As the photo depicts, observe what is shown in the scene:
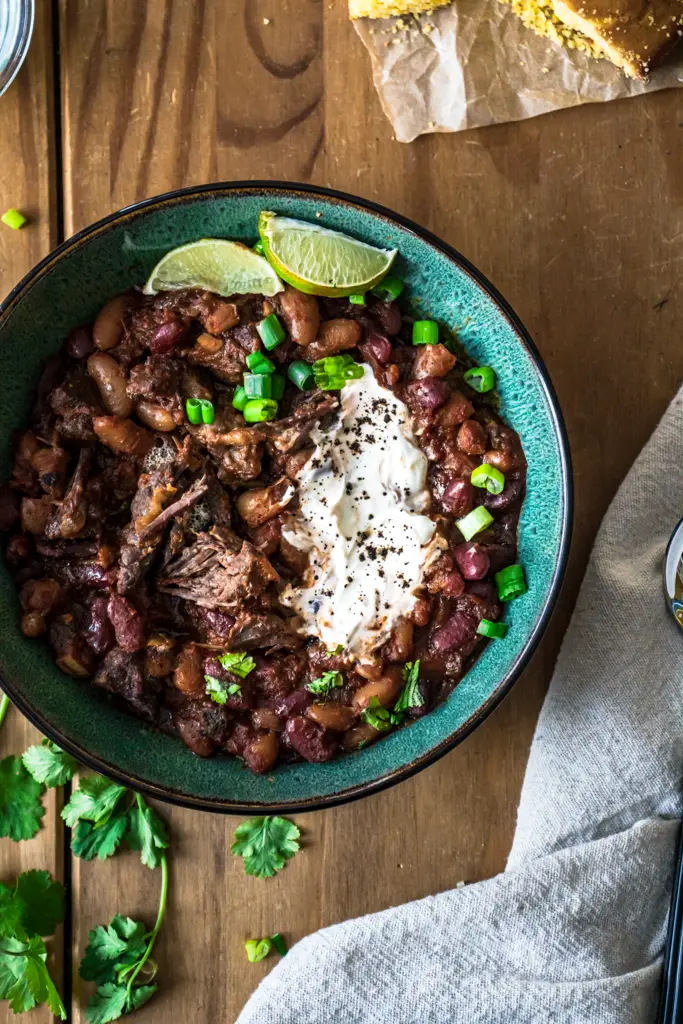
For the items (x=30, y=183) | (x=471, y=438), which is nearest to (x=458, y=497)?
(x=471, y=438)

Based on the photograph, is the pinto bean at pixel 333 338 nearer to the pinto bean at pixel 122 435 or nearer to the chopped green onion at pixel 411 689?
the pinto bean at pixel 122 435

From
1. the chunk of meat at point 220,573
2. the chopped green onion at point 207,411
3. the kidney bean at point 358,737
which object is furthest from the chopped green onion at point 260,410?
the kidney bean at point 358,737

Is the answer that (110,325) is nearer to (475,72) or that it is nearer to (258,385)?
(258,385)

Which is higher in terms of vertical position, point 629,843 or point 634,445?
point 634,445

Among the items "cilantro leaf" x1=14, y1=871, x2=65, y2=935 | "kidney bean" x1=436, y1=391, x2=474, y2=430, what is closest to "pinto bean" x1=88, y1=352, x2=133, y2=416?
"kidney bean" x1=436, y1=391, x2=474, y2=430

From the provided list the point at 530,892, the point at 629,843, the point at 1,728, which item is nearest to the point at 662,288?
the point at 629,843

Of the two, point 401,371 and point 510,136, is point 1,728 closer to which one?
point 401,371
